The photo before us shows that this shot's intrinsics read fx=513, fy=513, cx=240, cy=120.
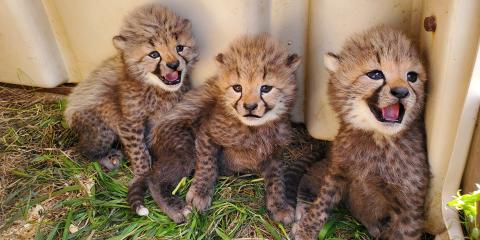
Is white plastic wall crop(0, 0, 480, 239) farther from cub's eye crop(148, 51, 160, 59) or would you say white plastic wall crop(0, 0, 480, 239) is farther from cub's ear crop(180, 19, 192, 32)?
cub's eye crop(148, 51, 160, 59)

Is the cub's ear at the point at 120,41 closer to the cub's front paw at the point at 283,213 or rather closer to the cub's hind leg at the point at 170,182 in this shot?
the cub's hind leg at the point at 170,182

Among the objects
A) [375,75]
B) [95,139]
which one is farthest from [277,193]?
[95,139]

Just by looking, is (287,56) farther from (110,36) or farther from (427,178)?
(110,36)

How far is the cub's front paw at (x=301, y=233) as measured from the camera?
270cm

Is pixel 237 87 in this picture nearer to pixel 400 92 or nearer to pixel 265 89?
pixel 265 89

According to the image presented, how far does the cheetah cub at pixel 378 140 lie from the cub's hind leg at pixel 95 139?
4.40 feet

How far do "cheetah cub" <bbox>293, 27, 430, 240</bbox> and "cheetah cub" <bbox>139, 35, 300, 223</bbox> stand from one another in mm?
301

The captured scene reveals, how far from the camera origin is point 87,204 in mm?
2984

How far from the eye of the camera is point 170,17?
2994 mm

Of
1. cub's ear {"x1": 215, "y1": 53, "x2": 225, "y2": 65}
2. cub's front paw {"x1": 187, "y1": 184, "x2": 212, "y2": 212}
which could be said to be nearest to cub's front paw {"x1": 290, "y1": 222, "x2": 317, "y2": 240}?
cub's front paw {"x1": 187, "y1": 184, "x2": 212, "y2": 212}

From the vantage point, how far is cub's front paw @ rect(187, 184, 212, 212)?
2922mm

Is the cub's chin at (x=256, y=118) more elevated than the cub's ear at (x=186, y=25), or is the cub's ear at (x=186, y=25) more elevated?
the cub's ear at (x=186, y=25)

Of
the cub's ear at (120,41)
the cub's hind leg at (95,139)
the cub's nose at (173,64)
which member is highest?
the cub's ear at (120,41)

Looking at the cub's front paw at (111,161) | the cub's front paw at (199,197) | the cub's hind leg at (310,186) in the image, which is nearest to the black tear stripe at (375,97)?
the cub's hind leg at (310,186)
